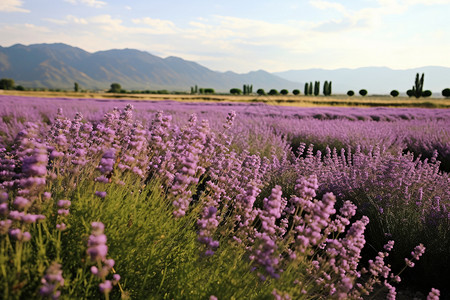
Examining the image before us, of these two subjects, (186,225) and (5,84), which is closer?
(186,225)

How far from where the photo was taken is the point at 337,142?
25.7 feet

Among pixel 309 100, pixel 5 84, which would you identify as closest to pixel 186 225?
pixel 309 100

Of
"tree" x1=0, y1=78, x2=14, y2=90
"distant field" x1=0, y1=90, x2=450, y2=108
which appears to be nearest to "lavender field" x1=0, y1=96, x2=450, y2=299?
"distant field" x1=0, y1=90, x2=450, y2=108

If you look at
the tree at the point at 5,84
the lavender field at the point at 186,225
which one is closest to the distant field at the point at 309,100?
the lavender field at the point at 186,225

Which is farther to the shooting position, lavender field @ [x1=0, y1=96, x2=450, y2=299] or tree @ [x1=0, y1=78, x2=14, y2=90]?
tree @ [x1=0, y1=78, x2=14, y2=90]

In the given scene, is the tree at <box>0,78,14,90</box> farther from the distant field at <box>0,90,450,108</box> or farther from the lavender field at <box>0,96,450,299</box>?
the lavender field at <box>0,96,450,299</box>

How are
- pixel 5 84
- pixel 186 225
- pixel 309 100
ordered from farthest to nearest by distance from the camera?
1. pixel 5 84
2. pixel 309 100
3. pixel 186 225

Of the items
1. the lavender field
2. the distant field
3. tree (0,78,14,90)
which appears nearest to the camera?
the lavender field

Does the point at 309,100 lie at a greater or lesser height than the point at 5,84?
lesser

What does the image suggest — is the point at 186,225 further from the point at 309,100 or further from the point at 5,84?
the point at 5,84

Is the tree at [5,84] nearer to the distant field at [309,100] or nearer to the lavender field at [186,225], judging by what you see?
the distant field at [309,100]

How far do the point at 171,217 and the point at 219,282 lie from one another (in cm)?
63

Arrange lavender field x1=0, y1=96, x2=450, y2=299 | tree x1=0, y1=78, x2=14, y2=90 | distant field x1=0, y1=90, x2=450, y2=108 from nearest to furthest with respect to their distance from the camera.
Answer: lavender field x1=0, y1=96, x2=450, y2=299 < distant field x1=0, y1=90, x2=450, y2=108 < tree x1=0, y1=78, x2=14, y2=90

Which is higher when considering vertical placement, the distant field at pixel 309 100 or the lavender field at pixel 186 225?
the distant field at pixel 309 100
